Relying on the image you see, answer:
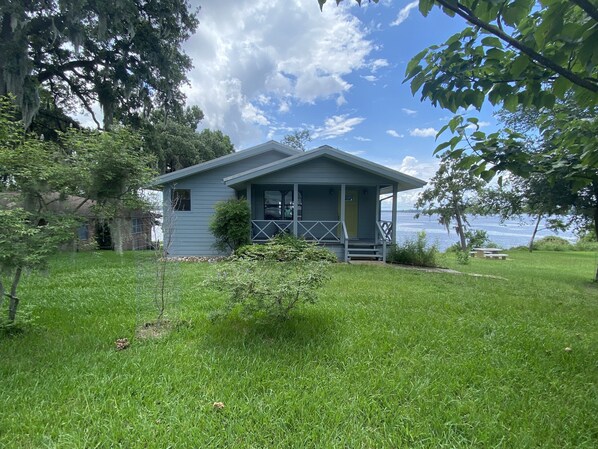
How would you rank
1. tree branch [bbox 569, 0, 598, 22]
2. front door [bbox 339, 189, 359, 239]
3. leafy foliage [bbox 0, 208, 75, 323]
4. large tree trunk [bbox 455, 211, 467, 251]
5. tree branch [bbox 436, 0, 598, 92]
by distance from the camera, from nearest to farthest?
tree branch [bbox 569, 0, 598, 22]
tree branch [bbox 436, 0, 598, 92]
leafy foliage [bbox 0, 208, 75, 323]
front door [bbox 339, 189, 359, 239]
large tree trunk [bbox 455, 211, 467, 251]

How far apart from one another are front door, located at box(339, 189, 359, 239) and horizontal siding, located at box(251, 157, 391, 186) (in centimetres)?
179

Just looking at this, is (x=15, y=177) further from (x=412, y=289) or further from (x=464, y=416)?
(x=412, y=289)

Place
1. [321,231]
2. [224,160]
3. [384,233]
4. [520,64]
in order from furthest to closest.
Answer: [321,231]
[224,160]
[384,233]
[520,64]

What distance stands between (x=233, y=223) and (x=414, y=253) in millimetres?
6285

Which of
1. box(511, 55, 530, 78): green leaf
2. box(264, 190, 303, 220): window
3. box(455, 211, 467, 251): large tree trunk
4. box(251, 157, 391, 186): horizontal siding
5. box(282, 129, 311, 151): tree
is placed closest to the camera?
box(511, 55, 530, 78): green leaf

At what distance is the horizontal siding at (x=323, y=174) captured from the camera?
10.1 metres

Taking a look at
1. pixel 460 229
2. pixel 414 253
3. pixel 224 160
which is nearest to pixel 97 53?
pixel 224 160

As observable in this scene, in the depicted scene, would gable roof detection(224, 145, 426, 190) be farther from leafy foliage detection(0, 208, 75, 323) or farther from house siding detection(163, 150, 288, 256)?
leafy foliage detection(0, 208, 75, 323)

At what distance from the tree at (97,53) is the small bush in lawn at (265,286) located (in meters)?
11.4

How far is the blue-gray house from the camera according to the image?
32.8 ft

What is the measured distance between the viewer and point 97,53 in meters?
12.5

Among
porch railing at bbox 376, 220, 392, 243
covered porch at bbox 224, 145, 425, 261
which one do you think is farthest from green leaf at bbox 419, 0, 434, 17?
porch railing at bbox 376, 220, 392, 243

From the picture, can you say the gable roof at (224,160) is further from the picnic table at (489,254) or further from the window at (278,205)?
the picnic table at (489,254)

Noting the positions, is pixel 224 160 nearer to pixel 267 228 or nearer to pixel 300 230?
pixel 267 228
